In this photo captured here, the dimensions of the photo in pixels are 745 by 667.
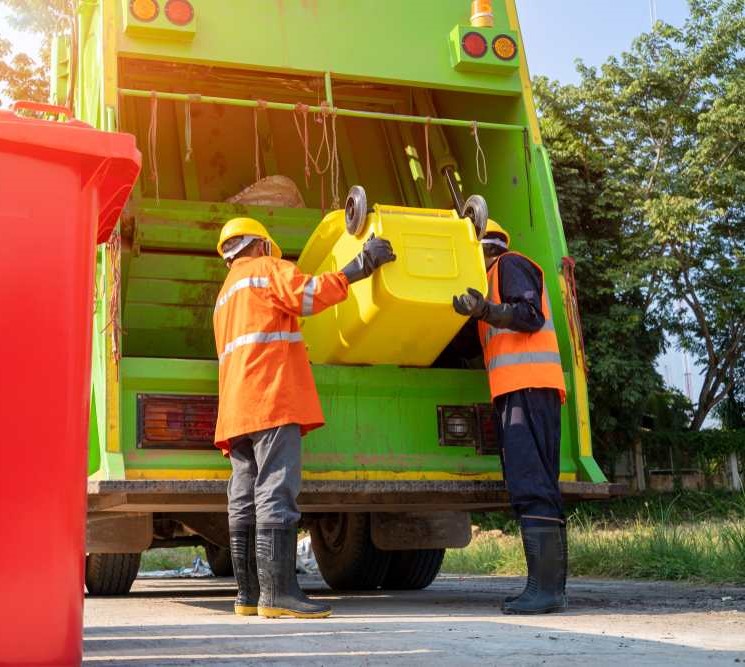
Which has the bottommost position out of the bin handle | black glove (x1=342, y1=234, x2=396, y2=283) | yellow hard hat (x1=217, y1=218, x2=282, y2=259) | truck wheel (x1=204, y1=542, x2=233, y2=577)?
truck wheel (x1=204, y1=542, x2=233, y2=577)

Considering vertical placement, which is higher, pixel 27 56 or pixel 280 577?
pixel 27 56

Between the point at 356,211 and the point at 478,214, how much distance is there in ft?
1.62

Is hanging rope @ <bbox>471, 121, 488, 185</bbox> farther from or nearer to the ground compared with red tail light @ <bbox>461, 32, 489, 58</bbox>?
nearer to the ground

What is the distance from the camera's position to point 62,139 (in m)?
2.46

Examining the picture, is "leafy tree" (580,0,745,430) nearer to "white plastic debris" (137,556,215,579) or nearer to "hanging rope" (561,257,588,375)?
"white plastic debris" (137,556,215,579)

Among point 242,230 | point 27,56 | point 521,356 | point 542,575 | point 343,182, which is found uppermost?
point 27,56

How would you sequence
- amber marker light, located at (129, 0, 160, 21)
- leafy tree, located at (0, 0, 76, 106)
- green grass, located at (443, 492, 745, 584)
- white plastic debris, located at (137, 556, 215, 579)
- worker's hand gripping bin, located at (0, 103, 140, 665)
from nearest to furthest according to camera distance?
worker's hand gripping bin, located at (0, 103, 140, 665) → amber marker light, located at (129, 0, 160, 21) → green grass, located at (443, 492, 745, 584) → white plastic debris, located at (137, 556, 215, 579) → leafy tree, located at (0, 0, 76, 106)

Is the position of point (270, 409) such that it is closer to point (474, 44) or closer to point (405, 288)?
point (405, 288)

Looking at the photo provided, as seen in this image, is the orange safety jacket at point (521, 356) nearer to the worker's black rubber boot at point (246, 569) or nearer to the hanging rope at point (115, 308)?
the worker's black rubber boot at point (246, 569)

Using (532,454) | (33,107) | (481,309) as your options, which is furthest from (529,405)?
(33,107)

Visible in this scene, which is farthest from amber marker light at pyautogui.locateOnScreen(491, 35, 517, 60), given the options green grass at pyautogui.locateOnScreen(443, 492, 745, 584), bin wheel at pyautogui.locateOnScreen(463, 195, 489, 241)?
green grass at pyautogui.locateOnScreen(443, 492, 745, 584)

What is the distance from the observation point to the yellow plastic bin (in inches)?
162

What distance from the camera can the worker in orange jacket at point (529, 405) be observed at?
14.0ft

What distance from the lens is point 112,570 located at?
584 cm
